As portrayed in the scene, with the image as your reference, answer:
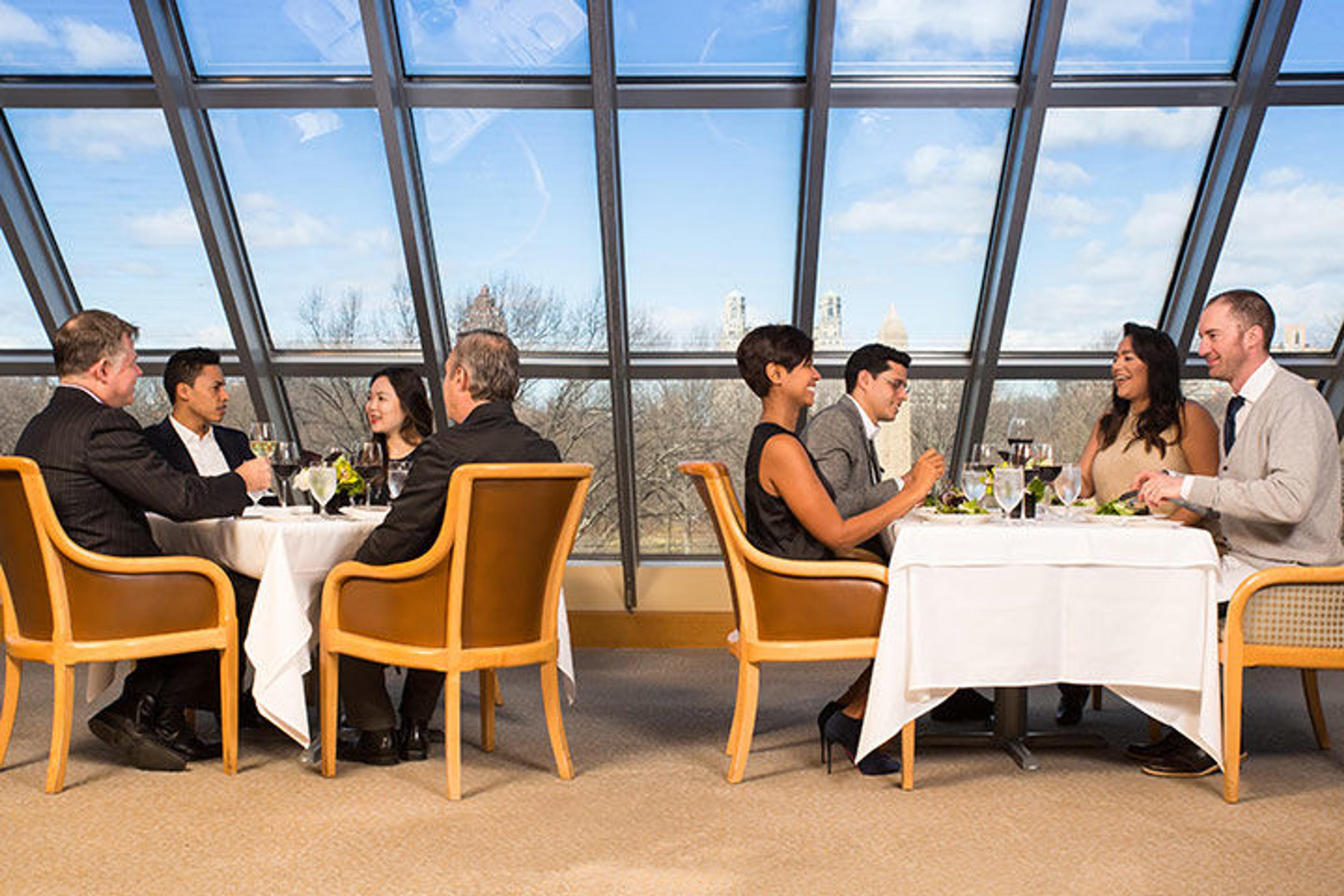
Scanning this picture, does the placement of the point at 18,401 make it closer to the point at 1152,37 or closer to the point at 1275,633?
the point at 1152,37

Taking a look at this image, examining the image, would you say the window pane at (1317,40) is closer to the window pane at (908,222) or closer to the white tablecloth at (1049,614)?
the window pane at (908,222)

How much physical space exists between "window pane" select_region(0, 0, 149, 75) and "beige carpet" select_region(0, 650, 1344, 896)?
9.39 ft

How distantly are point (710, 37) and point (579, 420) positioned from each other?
76.9 inches

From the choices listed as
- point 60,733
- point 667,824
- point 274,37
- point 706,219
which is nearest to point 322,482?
point 60,733

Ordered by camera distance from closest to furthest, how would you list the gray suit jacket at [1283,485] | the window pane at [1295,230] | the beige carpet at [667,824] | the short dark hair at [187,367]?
the beige carpet at [667,824], the gray suit jacket at [1283,485], the short dark hair at [187,367], the window pane at [1295,230]

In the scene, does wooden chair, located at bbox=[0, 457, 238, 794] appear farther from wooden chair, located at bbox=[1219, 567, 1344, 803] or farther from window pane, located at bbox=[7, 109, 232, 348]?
wooden chair, located at bbox=[1219, 567, 1344, 803]

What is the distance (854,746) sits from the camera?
407 centimetres

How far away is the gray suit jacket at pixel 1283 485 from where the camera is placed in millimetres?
3746

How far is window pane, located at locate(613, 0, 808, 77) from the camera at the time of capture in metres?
5.56

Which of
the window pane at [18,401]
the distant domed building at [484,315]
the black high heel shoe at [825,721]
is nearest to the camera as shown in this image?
the black high heel shoe at [825,721]

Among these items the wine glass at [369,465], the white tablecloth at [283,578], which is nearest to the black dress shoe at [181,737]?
the white tablecloth at [283,578]

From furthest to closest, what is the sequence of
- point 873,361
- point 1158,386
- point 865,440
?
point 1158,386, point 873,361, point 865,440

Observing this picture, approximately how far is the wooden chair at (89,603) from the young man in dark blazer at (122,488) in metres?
0.11

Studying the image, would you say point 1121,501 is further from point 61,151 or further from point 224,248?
point 61,151
